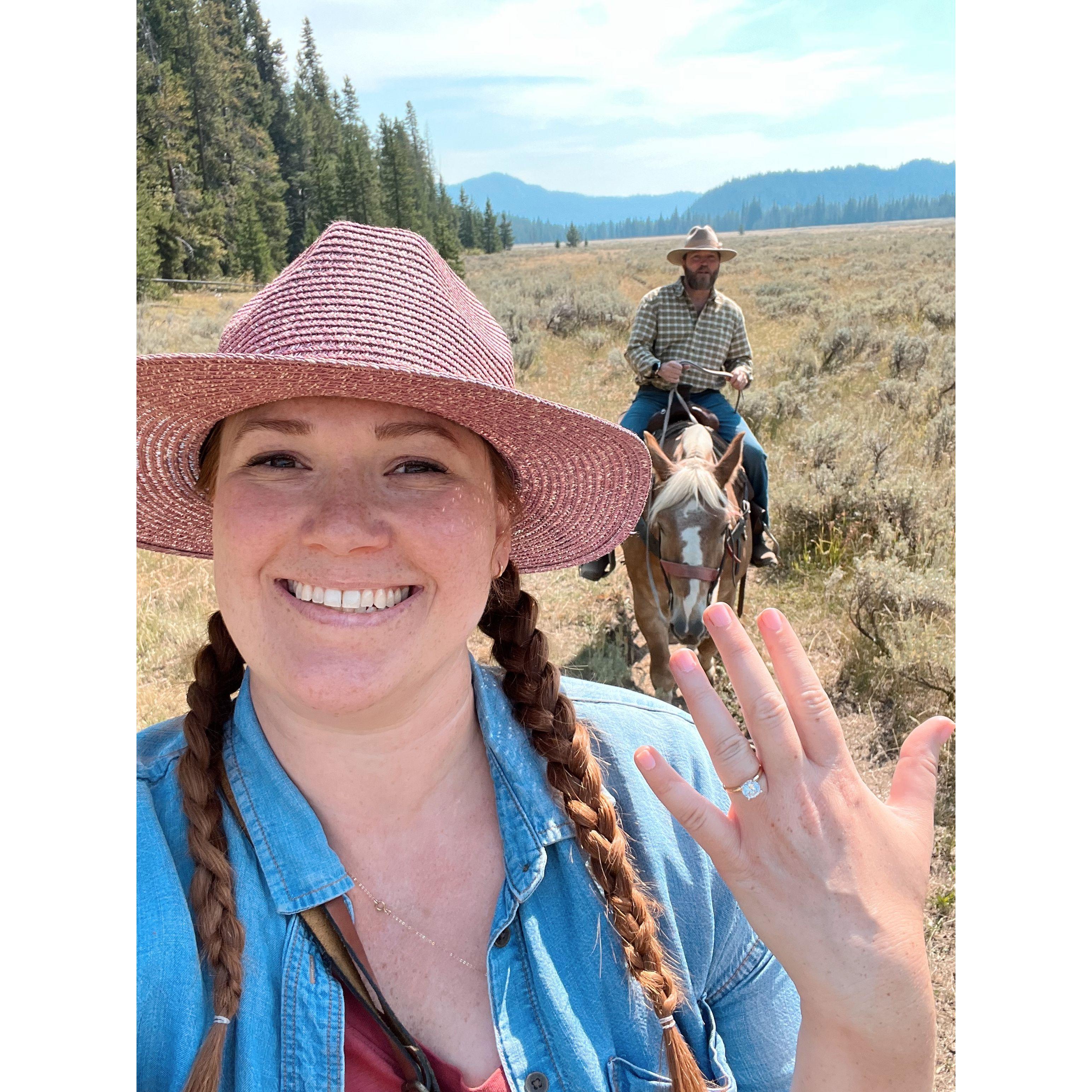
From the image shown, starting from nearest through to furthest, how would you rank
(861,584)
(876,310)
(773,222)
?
(861,584), (876,310), (773,222)

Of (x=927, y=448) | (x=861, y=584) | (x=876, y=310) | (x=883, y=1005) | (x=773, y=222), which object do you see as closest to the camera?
(x=883, y=1005)

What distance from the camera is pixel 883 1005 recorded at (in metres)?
1.04

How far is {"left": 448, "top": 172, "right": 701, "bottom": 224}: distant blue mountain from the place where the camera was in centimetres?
14000

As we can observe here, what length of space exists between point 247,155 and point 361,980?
142 ft

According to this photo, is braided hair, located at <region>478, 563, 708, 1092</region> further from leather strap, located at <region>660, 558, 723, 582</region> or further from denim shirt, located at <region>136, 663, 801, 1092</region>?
leather strap, located at <region>660, 558, 723, 582</region>

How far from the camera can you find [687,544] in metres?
4.54

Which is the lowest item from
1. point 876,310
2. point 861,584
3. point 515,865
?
point 861,584

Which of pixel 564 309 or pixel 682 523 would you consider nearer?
pixel 682 523

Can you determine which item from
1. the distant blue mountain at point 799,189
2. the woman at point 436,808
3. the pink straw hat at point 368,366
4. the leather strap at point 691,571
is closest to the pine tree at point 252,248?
the leather strap at point 691,571

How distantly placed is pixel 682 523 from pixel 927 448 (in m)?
7.02

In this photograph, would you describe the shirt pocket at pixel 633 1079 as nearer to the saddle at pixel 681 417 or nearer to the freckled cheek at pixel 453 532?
the freckled cheek at pixel 453 532

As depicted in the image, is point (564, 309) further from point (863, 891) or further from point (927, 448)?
point (863, 891)
